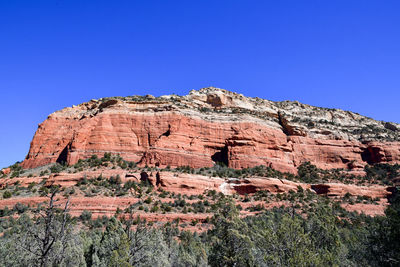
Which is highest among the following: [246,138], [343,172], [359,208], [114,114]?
[114,114]

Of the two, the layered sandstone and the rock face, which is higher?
the rock face

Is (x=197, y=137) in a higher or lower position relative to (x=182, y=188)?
higher

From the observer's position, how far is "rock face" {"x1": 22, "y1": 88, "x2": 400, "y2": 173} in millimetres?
52250

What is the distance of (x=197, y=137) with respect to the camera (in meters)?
56.0

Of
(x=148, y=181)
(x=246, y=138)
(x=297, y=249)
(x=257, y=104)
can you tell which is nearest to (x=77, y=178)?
(x=148, y=181)

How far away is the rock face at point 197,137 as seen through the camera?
52.2 m

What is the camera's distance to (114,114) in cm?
5666

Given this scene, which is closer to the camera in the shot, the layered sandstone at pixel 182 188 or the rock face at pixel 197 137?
the layered sandstone at pixel 182 188

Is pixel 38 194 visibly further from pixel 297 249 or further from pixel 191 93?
pixel 191 93

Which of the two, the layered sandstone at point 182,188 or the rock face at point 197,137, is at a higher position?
the rock face at point 197,137

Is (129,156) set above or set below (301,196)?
above

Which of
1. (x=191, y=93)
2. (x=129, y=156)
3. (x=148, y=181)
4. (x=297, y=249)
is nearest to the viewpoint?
(x=297, y=249)

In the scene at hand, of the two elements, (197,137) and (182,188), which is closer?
(182,188)

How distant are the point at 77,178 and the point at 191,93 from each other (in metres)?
39.4
